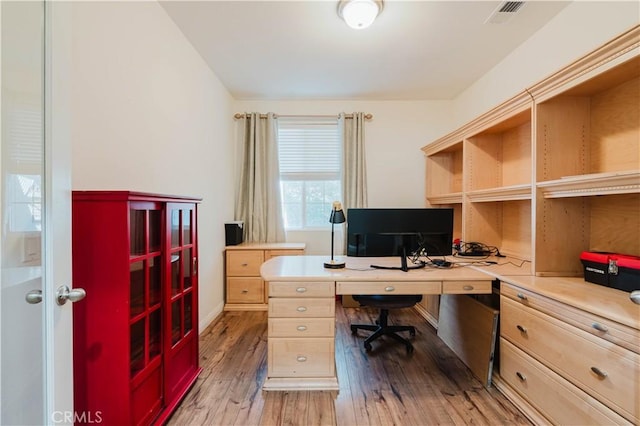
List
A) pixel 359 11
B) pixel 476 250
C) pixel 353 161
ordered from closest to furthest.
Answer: pixel 359 11, pixel 476 250, pixel 353 161

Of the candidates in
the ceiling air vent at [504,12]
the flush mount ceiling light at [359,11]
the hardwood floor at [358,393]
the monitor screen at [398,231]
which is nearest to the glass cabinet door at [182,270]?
the hardwood floor at [358,393]

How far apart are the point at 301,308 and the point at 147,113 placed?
5.71ft

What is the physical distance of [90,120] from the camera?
1398 millimetres

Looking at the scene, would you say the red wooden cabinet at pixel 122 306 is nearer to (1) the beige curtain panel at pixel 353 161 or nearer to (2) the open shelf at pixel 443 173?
(1) the beige curtain panel at pixel 353 161

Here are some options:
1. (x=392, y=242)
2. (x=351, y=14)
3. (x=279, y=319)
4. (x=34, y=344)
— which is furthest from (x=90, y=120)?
(x=392, y=242)

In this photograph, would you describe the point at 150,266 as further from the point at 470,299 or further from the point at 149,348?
the point at 470,299

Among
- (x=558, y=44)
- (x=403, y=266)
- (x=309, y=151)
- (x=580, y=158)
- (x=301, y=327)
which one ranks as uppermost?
(x=558, y=44)

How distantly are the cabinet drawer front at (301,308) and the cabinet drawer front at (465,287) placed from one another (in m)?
0.80

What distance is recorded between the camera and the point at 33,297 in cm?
87

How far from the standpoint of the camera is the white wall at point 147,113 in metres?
1.39

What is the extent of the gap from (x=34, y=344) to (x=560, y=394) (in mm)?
2329

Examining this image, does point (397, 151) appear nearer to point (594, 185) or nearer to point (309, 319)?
point (594, 185)

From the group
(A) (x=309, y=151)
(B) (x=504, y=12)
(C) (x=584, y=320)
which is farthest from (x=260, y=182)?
(C) (x=584, y=320)

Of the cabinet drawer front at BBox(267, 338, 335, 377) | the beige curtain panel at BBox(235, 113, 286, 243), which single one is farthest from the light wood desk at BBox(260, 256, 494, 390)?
the beige curtain panel at BBox(235, 113, 286, 243)
